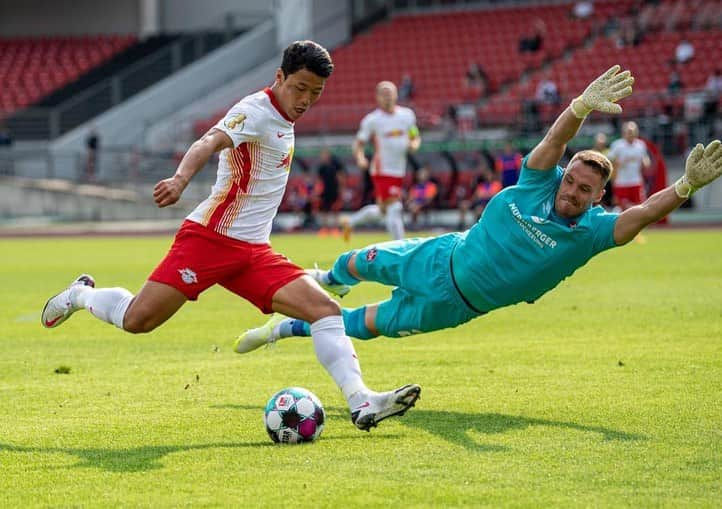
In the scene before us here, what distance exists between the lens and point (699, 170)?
7023mm

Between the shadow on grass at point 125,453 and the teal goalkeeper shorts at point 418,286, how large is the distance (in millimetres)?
1451

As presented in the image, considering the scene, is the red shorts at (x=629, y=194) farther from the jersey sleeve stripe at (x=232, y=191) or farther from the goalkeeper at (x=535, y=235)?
the jersey sleeve stripe at (x=232, y=191)

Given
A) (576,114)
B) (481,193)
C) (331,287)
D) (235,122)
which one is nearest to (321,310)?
(235,122)

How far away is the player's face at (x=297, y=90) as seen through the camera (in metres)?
6.86

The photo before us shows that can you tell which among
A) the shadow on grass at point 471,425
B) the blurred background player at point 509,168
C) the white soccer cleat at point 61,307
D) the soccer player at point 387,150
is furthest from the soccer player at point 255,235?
the blurred background player at point 509,168

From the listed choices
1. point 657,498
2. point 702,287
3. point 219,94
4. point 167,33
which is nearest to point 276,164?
point 657,498

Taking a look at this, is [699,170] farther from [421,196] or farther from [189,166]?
[421,196]

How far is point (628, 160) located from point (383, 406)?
18.8 m

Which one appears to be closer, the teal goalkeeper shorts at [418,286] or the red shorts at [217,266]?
the red shorts at [217,266]

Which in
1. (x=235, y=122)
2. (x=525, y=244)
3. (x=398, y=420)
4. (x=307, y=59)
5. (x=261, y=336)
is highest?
(x=307, y=59)

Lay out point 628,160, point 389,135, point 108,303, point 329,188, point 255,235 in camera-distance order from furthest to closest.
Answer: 1. point 329,188
2. point 628,160
3. point 389,135
4. point 108,303
5. point 255,235

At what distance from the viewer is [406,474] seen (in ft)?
18.4

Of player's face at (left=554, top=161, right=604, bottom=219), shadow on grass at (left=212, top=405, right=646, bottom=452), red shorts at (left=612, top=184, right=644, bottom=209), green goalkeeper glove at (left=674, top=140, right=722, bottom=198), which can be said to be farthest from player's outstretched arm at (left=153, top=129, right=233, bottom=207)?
red shorts at (left=612, top=184, right=644, bottom=209)

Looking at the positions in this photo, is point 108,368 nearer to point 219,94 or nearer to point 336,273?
point 336,273
